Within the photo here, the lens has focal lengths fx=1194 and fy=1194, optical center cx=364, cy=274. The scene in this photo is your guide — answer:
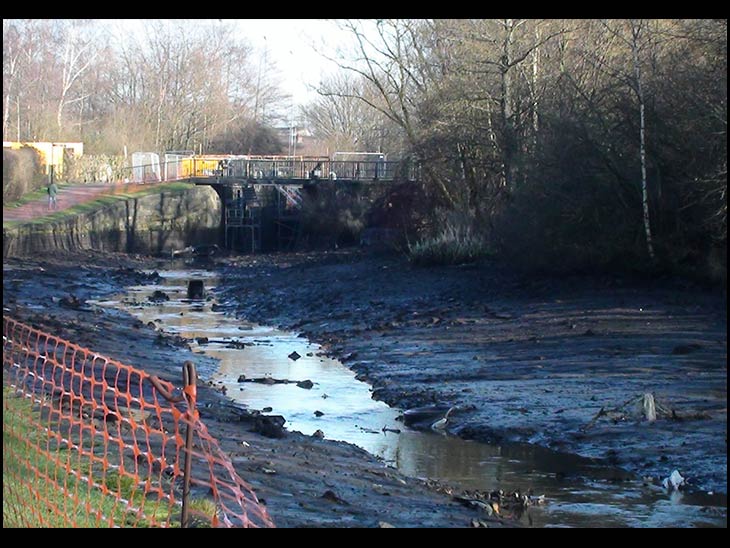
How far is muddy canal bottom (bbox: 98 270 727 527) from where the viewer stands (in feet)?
34.6

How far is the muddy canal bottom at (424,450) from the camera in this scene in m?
10.5

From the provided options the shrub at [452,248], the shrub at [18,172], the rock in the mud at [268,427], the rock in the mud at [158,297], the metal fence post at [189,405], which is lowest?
the rock in the mud at [158,297]

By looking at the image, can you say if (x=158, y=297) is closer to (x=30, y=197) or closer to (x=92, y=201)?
(x=30, y=197)

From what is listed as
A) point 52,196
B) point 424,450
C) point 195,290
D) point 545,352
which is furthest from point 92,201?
point 424,450

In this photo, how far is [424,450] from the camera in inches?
528

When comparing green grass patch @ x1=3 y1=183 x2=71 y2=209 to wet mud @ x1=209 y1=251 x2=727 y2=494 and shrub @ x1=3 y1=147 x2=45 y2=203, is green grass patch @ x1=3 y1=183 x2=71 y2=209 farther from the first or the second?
wet mud @ x1=209 y1=251 x2=727 y2=494

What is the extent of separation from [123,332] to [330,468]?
12253 mm

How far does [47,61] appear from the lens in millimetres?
72438

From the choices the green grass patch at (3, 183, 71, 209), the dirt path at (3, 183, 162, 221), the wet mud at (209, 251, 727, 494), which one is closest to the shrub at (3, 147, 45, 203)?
the green grass patch at (3, 183, 71, 209)

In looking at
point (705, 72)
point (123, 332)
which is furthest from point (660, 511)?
point (123, 332)

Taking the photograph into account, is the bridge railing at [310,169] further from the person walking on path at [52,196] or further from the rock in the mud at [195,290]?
the rock in the mud at [195,290]

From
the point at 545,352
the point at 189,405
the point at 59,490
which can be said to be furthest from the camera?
the point at 545,352

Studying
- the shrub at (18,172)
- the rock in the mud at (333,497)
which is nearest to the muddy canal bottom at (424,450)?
the rock in the mud at (333,497)
